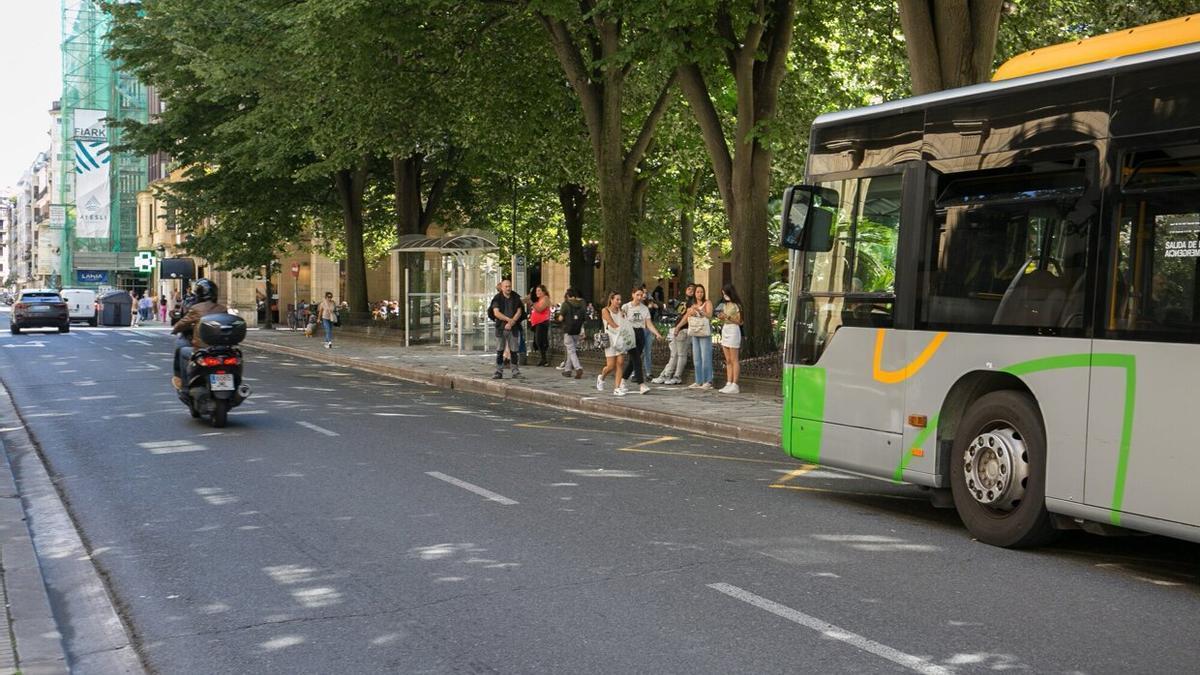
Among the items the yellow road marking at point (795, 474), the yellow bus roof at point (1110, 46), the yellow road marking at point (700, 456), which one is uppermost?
the yellow bus roof at point (1110, 46)

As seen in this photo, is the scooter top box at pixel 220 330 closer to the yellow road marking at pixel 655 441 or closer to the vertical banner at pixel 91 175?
the yellow road marking at pixel 655 441

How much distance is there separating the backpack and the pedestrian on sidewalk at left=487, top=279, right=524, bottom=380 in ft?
2.84

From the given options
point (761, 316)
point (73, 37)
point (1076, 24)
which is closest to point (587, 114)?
point (761, 316)

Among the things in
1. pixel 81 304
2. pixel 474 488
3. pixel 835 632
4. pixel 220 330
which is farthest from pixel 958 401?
pixel 81 304

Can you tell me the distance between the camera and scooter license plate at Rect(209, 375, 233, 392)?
1430 cm

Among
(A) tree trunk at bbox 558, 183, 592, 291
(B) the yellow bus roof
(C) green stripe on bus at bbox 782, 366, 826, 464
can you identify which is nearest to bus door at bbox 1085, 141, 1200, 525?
(B) the yellow bus roof

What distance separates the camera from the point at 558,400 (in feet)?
63.9

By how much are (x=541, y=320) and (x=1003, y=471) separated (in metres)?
18.4

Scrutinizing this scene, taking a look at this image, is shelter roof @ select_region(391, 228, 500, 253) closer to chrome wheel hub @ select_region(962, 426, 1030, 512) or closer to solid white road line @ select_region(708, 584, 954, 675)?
chrome wheel hub @ select_region(962, 426, 1030, 512)

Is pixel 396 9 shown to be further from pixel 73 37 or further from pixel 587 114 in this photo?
pixel 73 37

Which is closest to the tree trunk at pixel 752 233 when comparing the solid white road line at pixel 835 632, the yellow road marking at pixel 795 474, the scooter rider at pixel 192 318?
the yellow road marking at pixel 795 474

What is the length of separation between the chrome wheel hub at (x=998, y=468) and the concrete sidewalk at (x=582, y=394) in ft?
21.2

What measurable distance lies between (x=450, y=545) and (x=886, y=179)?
417 cm

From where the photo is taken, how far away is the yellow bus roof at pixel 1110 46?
712cm
